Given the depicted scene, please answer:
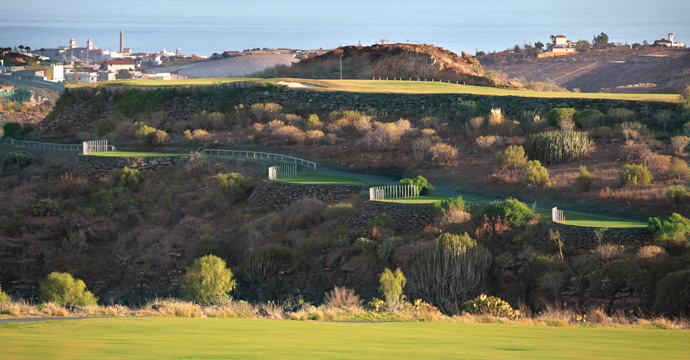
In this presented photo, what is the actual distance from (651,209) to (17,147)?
138 feet

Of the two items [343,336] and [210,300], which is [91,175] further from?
[343,336]

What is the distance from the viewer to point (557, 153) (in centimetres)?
4025

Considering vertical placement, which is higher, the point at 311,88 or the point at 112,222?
the point at 311,88

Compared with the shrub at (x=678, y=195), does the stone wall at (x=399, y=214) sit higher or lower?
lower

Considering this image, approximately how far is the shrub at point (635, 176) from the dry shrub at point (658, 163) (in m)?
1.74

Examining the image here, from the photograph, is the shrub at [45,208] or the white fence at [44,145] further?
the white fence at [44,145]

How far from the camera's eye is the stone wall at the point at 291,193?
38.6m

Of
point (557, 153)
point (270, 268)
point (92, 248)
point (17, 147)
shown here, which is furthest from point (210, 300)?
point (17, 147)

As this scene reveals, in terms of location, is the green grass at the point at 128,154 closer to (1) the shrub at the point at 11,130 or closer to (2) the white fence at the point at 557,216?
(1) the shrub at the point at 11,130

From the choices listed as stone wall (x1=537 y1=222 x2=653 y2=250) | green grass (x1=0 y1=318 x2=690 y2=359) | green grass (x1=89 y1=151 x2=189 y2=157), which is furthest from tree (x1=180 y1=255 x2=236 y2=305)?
green grass (x1=89 y1=151 x2=189 y2=157)

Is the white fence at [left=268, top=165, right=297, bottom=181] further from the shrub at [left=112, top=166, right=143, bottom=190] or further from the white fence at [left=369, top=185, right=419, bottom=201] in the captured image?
the shrub at [left=112, top=166, right=143, bottom=190]

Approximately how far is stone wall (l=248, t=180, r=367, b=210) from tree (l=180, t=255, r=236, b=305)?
8.27m

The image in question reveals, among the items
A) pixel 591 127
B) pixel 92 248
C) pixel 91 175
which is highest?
pixel 591 127

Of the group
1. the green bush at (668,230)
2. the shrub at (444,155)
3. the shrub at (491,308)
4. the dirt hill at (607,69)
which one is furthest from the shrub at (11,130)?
the dirt hill at (607,69)
